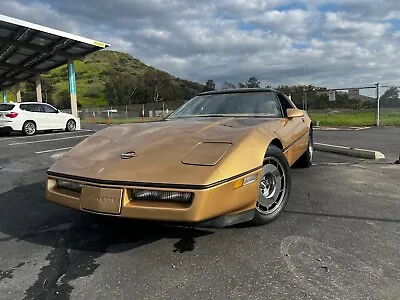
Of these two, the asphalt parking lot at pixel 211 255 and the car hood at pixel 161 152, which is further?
the car hood at pixel 161 152

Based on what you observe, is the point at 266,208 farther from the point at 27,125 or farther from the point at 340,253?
the point at 27,125

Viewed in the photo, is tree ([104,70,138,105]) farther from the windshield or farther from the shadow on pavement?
the shadow on pavement

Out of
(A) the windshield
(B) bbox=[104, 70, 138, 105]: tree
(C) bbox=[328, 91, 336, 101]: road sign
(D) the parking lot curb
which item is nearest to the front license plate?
(A) the windshield

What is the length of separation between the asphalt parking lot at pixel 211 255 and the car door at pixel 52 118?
11.8 meters

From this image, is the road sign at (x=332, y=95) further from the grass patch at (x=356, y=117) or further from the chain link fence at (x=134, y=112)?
the chain link fence at (x=134, y=112)

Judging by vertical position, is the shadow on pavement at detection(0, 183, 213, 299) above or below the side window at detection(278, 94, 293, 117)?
below

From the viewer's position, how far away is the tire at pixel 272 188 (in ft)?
10.5

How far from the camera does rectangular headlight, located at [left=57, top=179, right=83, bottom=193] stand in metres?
A: 2.85

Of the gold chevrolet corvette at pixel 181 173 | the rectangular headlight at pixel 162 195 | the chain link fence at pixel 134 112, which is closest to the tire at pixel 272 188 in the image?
the gold chevrolet corvette at pixel 181 173

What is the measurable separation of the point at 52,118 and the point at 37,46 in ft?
24.5

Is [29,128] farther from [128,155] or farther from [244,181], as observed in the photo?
[244,181]

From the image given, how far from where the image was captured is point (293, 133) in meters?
4.41

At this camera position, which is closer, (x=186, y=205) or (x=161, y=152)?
(x=186, y=205)

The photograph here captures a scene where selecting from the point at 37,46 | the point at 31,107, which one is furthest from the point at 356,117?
the point at 37,46
